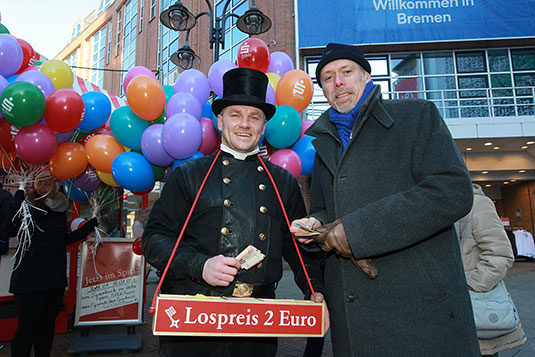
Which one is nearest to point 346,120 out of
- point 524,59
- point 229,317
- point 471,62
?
point 229,317

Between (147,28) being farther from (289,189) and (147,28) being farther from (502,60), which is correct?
(289,189)

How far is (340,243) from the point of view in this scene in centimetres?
131

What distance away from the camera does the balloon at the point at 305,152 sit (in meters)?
4.27

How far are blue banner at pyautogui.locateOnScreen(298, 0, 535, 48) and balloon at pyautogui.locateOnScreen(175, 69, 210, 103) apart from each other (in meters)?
8.78

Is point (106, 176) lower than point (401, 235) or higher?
higher

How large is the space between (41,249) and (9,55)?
221 centimetres

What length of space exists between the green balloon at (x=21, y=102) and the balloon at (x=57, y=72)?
576mm

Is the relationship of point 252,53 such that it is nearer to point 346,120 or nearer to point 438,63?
point 346,120

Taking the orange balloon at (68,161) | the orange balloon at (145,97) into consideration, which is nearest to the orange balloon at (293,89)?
the orange balloon at (145,97)

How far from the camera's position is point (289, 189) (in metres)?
2.00

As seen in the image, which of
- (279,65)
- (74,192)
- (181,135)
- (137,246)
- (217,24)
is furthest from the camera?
(217,24)

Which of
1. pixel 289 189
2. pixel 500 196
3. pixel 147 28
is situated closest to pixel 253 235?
pixel 289 189

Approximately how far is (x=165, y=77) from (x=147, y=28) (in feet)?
16.4

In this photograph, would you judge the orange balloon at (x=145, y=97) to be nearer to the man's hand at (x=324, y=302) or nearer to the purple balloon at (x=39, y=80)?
the purple balloon at (x=39, y=80)
